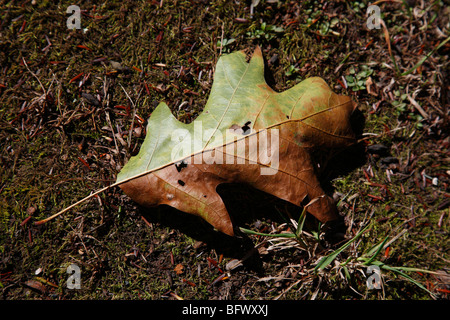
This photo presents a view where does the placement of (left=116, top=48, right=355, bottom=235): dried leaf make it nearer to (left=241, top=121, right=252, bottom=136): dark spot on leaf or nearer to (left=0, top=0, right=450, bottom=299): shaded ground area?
(left=241, top=121, right=252, bottom=136): dark spot on leaf

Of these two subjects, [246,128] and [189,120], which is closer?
[246,128]

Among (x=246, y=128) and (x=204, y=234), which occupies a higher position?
(x=246, y=128)

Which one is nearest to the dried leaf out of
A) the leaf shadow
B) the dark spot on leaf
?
the dark spot on leaf

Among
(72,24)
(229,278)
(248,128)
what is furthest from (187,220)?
(72,24)

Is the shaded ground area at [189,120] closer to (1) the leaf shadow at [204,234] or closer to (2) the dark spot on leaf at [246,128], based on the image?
(1) the leaf shadow at [204,234]

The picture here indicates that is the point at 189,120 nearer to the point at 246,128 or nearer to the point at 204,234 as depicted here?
the point at 246,128

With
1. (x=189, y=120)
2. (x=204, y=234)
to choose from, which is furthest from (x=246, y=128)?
(x=204, y=234)
